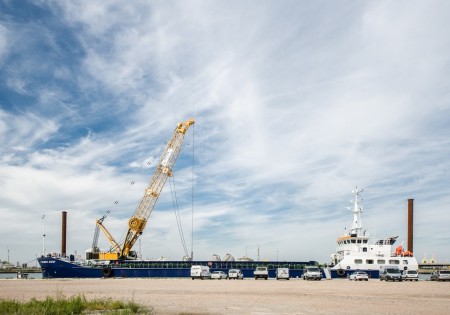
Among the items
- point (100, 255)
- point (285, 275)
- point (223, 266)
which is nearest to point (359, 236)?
point (285, 275)

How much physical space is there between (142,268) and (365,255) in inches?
1488

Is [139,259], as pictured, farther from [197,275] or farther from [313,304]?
[313,304]

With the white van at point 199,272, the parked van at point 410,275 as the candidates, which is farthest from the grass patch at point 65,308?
the parked van at point 410,275

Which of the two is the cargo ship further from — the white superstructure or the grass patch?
the grass patch

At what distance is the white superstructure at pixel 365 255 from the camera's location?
71.9m

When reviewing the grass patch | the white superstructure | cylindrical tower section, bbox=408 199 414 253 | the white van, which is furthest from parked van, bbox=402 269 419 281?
the grass patch

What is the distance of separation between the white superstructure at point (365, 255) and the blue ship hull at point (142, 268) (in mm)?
8975

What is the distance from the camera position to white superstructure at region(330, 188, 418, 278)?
236ft

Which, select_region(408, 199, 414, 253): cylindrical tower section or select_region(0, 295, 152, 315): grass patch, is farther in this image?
select_region(408, 199, 414, 253): cylindrical tower section

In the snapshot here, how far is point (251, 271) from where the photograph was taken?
268 ft

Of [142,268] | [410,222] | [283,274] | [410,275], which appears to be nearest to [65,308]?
[283,274]

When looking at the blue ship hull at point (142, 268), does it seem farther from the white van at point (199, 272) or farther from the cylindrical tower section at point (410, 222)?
the cylindrical tower section at point (410, 222)

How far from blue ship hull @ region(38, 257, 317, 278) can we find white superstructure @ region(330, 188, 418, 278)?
8.97 metres

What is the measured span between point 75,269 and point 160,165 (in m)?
24.1
